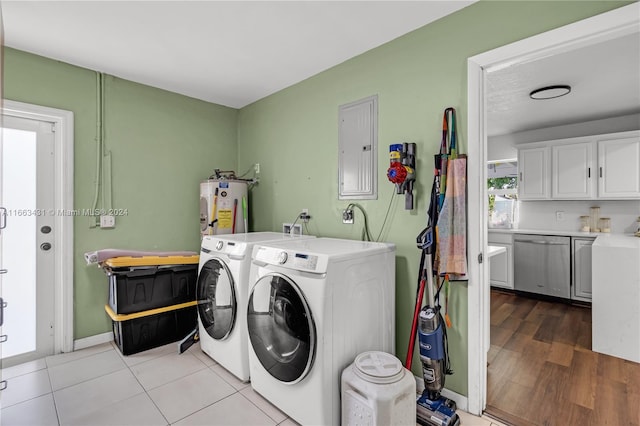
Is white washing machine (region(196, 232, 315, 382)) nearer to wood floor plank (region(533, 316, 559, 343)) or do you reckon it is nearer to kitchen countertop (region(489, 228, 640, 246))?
wood floor plank (region(533, 316, 559, 343))

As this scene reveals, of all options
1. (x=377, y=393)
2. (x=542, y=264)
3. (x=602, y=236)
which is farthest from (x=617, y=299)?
(x=377, y=393)

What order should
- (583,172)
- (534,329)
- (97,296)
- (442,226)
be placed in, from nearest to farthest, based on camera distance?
(442,226)
(97,296)
(534,329)
(583,172)

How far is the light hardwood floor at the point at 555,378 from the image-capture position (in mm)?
1800

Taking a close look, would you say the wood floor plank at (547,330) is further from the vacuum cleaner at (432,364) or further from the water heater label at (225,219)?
the water heater label at (225,219)

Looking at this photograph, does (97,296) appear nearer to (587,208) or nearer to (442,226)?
(442,226)

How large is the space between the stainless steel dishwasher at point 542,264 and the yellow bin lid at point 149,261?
4.18 metres

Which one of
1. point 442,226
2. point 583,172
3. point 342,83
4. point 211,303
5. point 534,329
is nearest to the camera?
point 442,226

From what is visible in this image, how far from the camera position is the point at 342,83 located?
2531 millimetres

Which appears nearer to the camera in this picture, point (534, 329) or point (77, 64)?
point (77, 64)

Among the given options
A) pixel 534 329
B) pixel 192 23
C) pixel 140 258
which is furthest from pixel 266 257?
pixel 534 329

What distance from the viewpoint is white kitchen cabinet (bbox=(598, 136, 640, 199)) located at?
3525 mm

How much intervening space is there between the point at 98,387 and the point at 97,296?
94 centimetres

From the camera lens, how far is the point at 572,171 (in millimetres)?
3951

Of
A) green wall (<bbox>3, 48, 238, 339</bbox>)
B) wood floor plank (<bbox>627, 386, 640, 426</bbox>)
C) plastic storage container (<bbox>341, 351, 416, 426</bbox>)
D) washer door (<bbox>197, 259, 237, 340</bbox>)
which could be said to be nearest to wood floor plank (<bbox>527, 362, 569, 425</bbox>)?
wood floor plank (<bbox>627, 386, 640, 426</bbox>)
